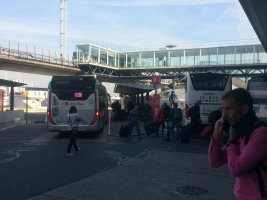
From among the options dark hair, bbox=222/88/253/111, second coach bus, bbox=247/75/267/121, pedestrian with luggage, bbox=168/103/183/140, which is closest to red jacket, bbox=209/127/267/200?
dark hair, bbox=222/88/253/111

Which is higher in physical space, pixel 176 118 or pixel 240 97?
pixel 240 97

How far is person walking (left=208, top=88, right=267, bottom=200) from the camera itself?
2.71m

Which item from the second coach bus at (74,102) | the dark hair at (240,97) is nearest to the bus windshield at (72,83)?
the second coach bus at (74,102)

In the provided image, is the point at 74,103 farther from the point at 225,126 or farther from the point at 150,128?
the point at 225,126

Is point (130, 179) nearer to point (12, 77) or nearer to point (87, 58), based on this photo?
point (87, 58)

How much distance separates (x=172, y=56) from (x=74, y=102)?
56797 mm

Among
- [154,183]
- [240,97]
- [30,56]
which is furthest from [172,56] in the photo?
[240,97]

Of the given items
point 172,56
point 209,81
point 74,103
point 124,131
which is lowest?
point 124,131

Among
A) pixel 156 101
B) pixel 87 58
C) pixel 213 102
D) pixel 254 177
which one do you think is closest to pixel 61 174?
pixel 254 177

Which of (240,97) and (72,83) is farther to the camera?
(72,83)

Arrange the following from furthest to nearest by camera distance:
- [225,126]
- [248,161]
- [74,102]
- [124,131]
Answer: [74,102]
[124,131]
[225,126]
[248,161]

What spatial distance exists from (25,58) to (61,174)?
40.4 m

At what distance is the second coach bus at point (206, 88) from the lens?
72.5 feet

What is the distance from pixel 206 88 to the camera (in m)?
22.5
